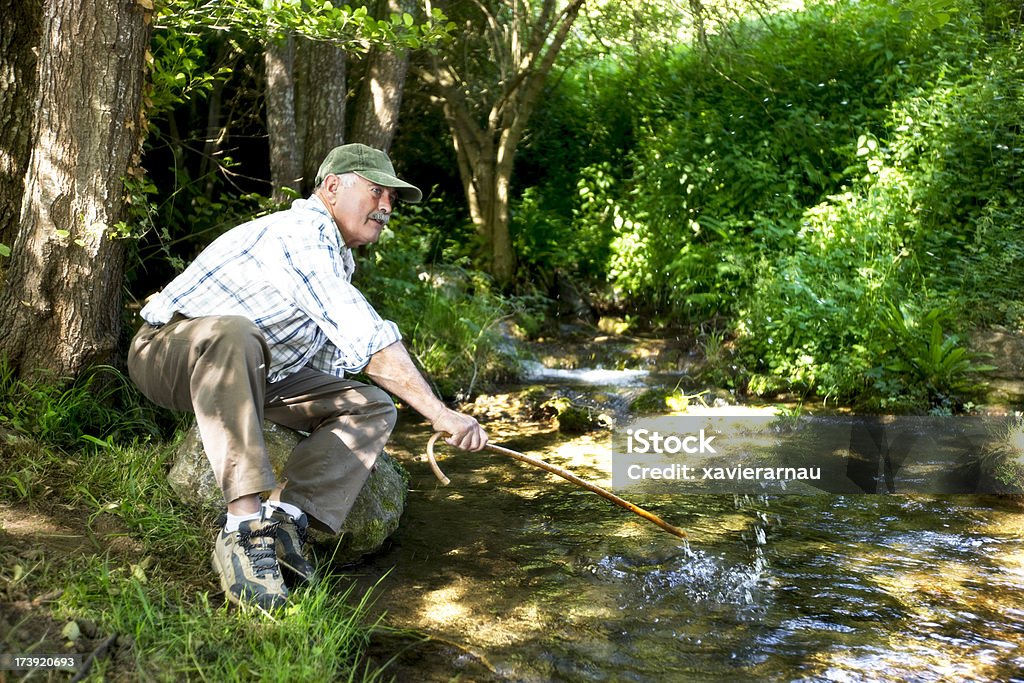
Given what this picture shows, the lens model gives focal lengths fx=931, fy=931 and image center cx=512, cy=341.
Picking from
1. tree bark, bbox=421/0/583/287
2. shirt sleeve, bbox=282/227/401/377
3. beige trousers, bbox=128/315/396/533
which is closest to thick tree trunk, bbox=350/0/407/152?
tree bark, bbox=421/0/583/287

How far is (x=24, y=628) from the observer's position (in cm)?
253

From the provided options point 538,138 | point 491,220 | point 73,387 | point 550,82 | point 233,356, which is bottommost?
point 73,387

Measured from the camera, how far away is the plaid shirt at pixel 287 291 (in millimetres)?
3035

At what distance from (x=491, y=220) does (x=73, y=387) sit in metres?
7.18

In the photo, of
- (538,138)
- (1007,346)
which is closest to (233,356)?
(1007,346)

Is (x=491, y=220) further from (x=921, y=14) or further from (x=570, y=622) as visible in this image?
(x=570, y=622)

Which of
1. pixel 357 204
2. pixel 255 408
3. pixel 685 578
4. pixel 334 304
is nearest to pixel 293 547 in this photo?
pixel 255 408

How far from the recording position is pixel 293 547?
3.17 m

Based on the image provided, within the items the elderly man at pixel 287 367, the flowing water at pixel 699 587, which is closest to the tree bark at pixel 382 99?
the flowing water at pixel 699 587

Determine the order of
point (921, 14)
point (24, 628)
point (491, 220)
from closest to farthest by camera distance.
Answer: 1. point (24, 628)
2. point (921, 14)
3. point (491, 220)

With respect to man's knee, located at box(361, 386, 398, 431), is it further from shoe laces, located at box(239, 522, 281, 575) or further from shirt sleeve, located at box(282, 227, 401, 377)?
shoe laces, located at box(239, 522, 281, 575)

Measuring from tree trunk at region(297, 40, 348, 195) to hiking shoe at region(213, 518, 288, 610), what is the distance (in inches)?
167

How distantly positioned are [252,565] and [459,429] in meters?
0.78

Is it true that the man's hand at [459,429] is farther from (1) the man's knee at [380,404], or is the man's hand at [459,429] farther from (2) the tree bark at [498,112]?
(2) the tree bark at [498,112]
